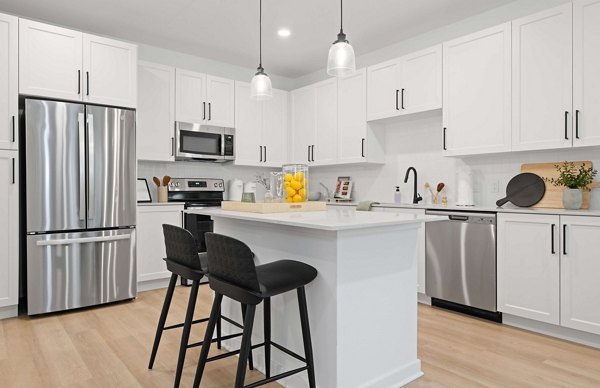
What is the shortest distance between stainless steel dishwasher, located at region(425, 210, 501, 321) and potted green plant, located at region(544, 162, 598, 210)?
1.76 ft

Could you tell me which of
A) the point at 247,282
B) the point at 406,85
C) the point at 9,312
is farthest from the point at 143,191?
the point at 247,282

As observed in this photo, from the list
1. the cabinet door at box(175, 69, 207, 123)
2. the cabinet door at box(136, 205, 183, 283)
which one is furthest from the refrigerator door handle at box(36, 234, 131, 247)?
the cabinet door at box(175, 69, 207, 123)

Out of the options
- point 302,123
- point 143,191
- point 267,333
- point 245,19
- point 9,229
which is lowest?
point 267,333

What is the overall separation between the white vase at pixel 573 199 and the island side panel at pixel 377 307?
5.08 ft

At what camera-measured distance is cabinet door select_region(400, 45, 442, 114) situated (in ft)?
12.6

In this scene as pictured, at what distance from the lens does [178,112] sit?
4633mm

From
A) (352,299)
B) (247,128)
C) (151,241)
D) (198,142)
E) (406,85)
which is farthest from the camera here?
(247,128)

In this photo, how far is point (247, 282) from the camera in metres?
1.70

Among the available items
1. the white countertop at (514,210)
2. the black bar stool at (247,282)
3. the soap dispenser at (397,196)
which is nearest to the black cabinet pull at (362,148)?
the soap dispenser at (397,196)

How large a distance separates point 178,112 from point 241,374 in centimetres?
363

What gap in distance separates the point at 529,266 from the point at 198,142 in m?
3.64

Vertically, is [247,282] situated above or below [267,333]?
above

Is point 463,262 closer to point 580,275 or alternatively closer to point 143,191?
point 580,275

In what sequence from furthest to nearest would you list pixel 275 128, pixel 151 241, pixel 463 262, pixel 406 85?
1. pixel 275 128
2. pixel 151 241
3. pixel 406 85
4. pixel 463 262
